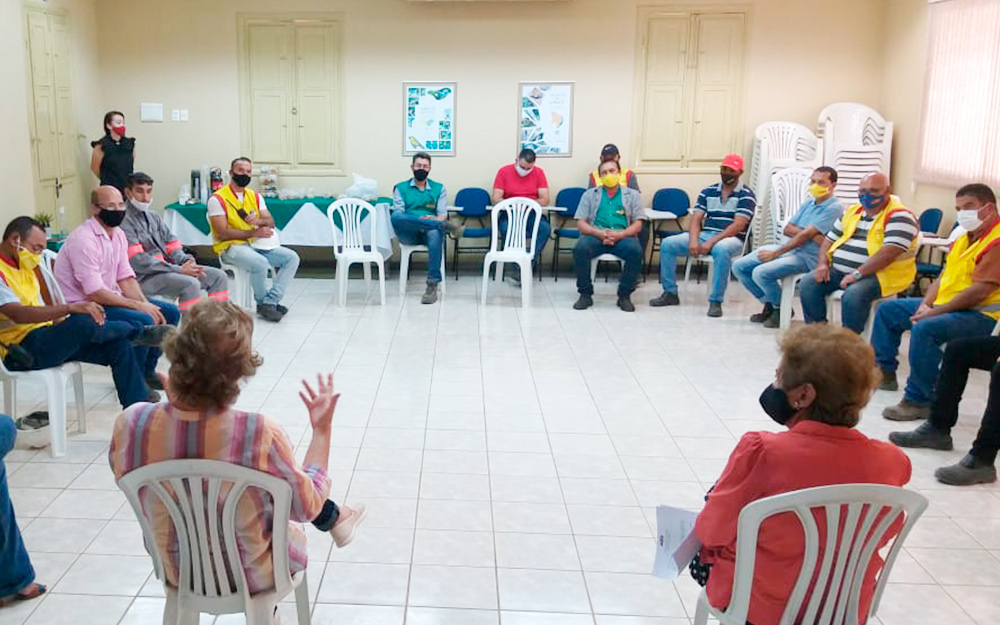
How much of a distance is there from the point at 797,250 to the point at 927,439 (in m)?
2.47

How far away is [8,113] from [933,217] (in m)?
7.03

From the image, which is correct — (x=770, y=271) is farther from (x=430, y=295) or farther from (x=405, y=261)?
(x=405, y=261)

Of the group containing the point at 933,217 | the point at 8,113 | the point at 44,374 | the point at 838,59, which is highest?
the point at 838,59

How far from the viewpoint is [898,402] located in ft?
15.4

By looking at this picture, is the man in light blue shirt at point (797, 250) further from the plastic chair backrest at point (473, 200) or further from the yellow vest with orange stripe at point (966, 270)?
the plastic chair backrest at point (473, 200)

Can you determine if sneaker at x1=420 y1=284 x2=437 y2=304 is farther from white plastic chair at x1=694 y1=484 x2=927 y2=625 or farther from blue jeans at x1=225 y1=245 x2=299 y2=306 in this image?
white plastic chair at x1=694 y1=484 x2=927 y2=625

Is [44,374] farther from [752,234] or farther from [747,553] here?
[752,234]

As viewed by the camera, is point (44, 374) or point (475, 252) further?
point (475, 252)

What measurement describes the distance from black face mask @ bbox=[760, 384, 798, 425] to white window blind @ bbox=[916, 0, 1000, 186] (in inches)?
205

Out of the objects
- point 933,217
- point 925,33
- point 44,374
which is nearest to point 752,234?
point 933,217

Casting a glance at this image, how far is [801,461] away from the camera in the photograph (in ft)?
6.02

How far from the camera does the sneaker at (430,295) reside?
6977 millimetres

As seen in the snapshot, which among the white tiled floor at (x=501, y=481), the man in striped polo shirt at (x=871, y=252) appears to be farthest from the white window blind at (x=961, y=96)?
the white tiled floor at (x=501, y=481)

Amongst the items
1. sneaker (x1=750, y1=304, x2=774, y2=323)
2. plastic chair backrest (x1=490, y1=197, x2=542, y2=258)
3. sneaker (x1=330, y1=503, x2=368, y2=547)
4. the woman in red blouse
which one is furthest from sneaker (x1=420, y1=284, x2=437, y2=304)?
the woman in red blouse
